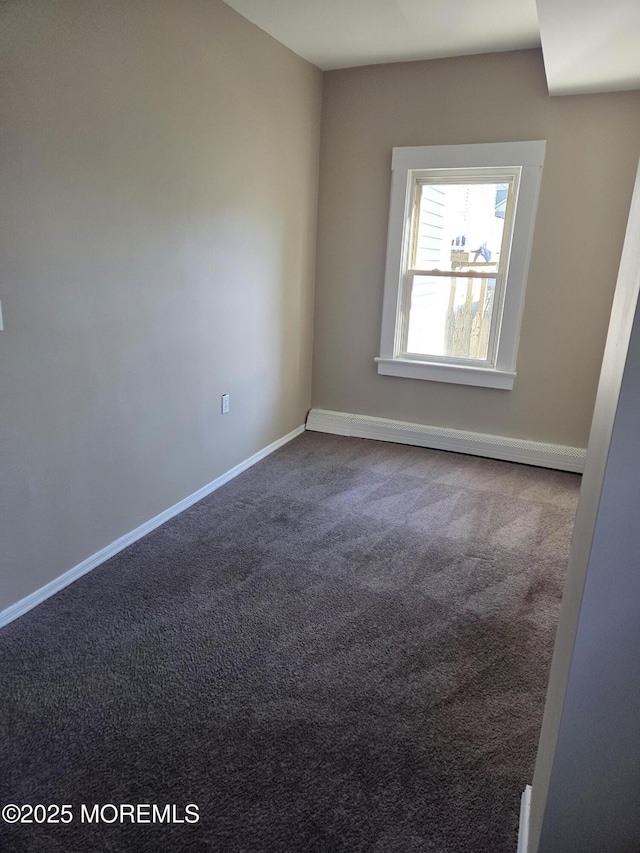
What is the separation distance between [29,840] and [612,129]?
4176 millimetres

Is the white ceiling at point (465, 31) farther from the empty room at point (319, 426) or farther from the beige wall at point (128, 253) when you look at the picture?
the beige wall at point (128, 253)

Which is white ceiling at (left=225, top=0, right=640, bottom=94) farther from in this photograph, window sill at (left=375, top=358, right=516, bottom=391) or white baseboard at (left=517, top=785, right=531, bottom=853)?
white baseboard at (left=517, top=785, right=531, bottom=853)

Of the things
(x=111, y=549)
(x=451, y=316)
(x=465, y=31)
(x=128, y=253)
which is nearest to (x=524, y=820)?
(x=111, y=549)

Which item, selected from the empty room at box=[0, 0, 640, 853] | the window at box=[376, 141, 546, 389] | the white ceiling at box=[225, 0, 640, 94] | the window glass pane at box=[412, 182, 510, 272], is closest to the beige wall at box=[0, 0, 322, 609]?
the empty room at box=[0, 0, 640, 853]

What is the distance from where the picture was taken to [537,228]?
3686mm

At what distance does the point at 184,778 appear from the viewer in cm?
A: 155

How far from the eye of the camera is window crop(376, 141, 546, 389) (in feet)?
12.2

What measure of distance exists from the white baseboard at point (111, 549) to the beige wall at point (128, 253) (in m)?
0.04

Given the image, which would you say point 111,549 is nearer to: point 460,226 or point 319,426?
point 319,426

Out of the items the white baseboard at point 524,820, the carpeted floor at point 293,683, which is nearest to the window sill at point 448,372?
the carpeted floor at point 293,683

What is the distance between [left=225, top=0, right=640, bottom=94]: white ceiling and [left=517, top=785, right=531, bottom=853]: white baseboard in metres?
2.69

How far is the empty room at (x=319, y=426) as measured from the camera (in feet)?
4.70

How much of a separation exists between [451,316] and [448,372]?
40 centimetres

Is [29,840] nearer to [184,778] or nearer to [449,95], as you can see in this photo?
[184,778]
